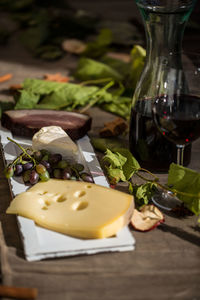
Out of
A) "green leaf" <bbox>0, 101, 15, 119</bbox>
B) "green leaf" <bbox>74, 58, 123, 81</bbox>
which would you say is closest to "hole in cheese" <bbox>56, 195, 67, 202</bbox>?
"green leaf" <bbox>0, 101, 15, 119</bbox>

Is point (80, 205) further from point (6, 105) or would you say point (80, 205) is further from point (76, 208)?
point (6, 105)

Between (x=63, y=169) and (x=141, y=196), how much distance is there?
146 mm

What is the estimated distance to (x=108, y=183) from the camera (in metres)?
0.86

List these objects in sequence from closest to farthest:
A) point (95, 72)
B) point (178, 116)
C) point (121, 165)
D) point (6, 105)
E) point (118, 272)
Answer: point (118, 272)
point (178, 116)
point (121, 165)
point (6, 105)
point (95, 72)

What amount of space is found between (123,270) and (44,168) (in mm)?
244

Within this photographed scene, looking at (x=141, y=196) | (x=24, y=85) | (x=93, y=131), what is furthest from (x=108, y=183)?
(x=24, y=85)

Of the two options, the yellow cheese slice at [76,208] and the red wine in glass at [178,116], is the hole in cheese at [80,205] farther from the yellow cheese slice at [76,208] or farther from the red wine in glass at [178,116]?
the red wine in glass at [178,116]

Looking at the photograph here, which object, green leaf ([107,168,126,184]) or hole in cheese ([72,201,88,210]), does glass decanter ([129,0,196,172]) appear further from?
hole in cheese ([72,201,88,210])

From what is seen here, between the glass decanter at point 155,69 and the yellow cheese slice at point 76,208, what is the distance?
0.20 meters

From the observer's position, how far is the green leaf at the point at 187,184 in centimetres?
76

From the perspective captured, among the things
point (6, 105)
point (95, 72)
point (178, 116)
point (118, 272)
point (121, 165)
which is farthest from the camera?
point (95, 72)

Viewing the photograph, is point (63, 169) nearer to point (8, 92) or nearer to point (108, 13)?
point (8, 92)

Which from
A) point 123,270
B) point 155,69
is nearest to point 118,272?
point 123,270

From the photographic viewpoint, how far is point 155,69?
906 millimetres
